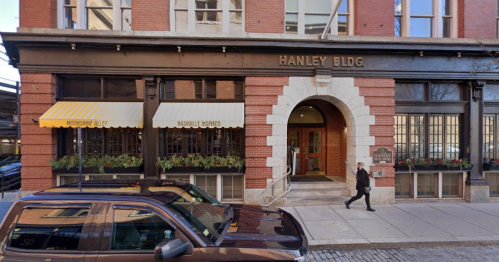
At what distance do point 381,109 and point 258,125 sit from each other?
15.4 ft

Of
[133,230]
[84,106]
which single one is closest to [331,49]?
[133,230]

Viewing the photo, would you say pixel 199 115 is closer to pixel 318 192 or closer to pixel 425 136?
pixel 318 192

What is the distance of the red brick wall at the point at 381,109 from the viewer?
309 inches

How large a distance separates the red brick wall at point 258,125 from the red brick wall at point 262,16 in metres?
1.84

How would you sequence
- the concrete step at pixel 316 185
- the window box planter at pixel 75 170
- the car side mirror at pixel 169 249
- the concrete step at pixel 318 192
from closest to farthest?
the car side mirror at pixel 169 249
the window box planter at pixel 75 170
the concrete step at pixel 318 192
the concrete step at pixel 316 185

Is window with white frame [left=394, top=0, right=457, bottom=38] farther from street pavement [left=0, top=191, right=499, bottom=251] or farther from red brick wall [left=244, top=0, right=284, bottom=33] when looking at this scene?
street pavement [left=0, top=191, right=499, bottom=251]

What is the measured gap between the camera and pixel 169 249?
7.49 ft

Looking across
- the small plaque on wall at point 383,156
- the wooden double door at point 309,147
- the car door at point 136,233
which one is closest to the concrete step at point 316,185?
the small plaque on wall at point 383,156

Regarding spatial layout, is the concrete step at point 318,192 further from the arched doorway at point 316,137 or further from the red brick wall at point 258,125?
the arched doorway at point 316,137

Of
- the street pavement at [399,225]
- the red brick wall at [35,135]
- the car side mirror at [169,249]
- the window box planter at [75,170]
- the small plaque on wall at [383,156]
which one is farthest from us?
the small plaque on wall at [383,156]

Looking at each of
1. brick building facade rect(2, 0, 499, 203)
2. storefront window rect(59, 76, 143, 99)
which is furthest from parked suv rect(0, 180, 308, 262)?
storefront window rect(59, 76, 143, 99)

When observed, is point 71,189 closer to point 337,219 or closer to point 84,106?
point 84,106

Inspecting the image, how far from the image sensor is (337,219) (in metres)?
6.21

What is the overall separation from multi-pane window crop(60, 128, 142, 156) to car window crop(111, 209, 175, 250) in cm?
595
